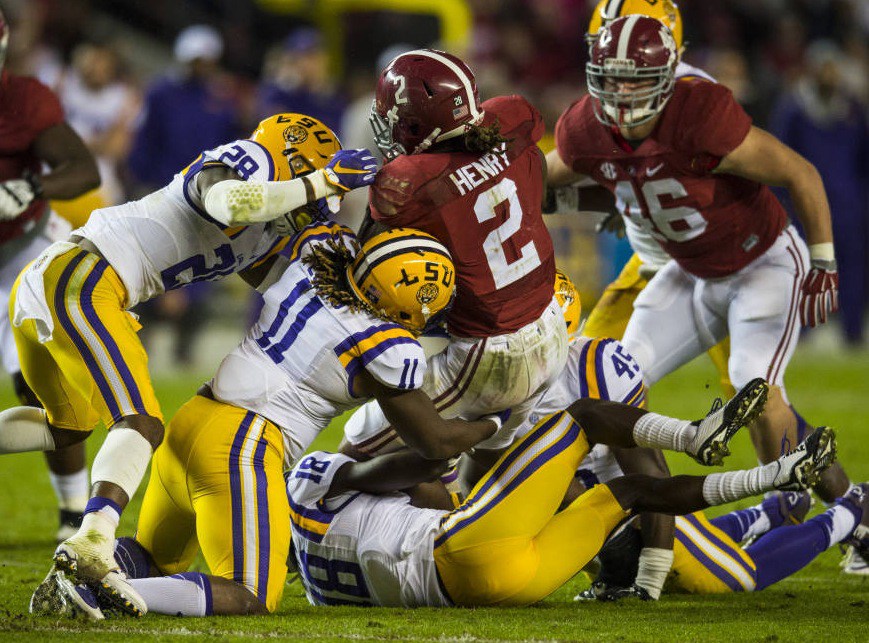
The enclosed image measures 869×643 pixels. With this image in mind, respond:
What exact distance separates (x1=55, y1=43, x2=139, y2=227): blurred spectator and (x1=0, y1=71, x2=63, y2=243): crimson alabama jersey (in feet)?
17.5

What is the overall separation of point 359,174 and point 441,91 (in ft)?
1.40

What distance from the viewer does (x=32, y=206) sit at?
5430 mm

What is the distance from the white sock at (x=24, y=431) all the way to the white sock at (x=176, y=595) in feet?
3.22

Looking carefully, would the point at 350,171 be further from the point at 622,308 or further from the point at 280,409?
the point at 622,308

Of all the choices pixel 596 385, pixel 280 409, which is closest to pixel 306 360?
pixel 280 409

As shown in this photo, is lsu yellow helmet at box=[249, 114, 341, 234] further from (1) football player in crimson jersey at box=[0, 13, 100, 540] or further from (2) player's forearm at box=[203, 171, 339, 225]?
(1) football player in crimson jersey at box=[0, 13, 100, 540]

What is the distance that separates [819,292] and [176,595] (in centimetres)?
254

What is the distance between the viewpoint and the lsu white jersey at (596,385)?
4418 mm

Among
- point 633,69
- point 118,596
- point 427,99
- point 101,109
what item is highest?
point 427,99

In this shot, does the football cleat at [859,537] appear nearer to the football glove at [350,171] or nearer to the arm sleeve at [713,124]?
the arm sleeve at [713,124]

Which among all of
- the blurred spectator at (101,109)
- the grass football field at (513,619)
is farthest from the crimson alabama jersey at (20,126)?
the blurred spectator at (101,109)

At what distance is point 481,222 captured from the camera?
4207 millimetres

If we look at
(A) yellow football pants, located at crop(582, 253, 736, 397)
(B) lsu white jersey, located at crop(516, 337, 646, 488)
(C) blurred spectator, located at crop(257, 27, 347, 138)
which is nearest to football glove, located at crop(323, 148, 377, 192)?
(B) lsu white jersey, located at crop(516, 337, 646, 488)

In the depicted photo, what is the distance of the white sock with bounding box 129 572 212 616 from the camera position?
146 inches
